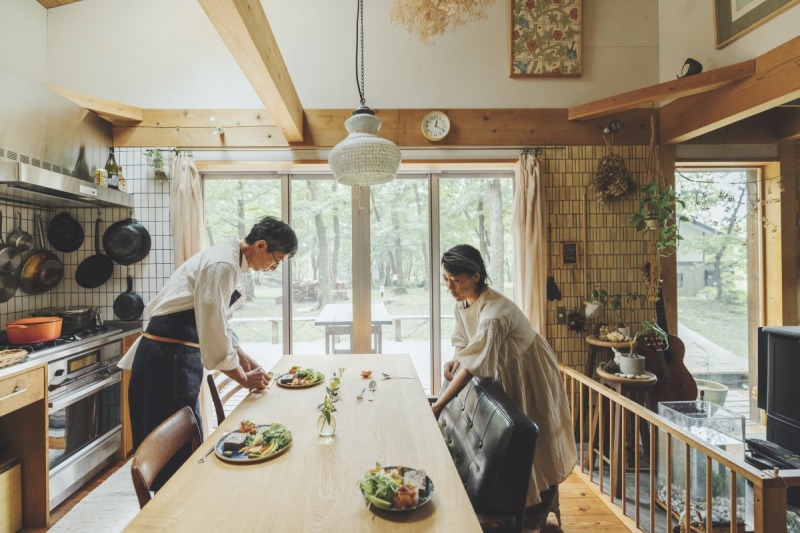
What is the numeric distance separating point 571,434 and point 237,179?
10.5ft

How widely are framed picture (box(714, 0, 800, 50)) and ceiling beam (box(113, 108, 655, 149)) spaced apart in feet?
2.31

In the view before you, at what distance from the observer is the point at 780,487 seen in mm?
1225

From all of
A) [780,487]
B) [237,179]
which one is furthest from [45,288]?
[780,487]

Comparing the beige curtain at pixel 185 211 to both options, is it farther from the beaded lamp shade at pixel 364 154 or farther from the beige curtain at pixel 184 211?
the beaded lamp shade at pixel 364 154

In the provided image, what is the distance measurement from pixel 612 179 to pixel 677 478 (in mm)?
2147

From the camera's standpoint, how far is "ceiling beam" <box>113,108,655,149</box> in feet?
10.5

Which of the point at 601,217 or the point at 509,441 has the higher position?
the point at 601,217

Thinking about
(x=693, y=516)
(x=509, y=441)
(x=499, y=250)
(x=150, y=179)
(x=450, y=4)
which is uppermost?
(x=450, y=4)

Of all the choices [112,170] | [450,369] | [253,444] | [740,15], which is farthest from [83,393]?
[740,15]

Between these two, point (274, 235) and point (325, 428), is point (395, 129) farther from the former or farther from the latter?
point (325, 428)

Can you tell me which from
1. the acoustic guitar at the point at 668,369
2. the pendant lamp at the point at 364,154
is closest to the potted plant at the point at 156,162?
the pendant lamp at the point at 364,154

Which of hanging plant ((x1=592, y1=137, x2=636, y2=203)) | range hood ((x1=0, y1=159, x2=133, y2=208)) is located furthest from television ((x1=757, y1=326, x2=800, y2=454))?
range hood ((x1=0, y1=159, x2=133, y2=208))

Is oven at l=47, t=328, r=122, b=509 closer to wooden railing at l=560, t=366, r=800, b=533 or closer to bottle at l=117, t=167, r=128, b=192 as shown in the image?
bottle at l=117, t=167, r=128, b=192

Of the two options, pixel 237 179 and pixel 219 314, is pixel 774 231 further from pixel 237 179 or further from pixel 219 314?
pixel 237 179
